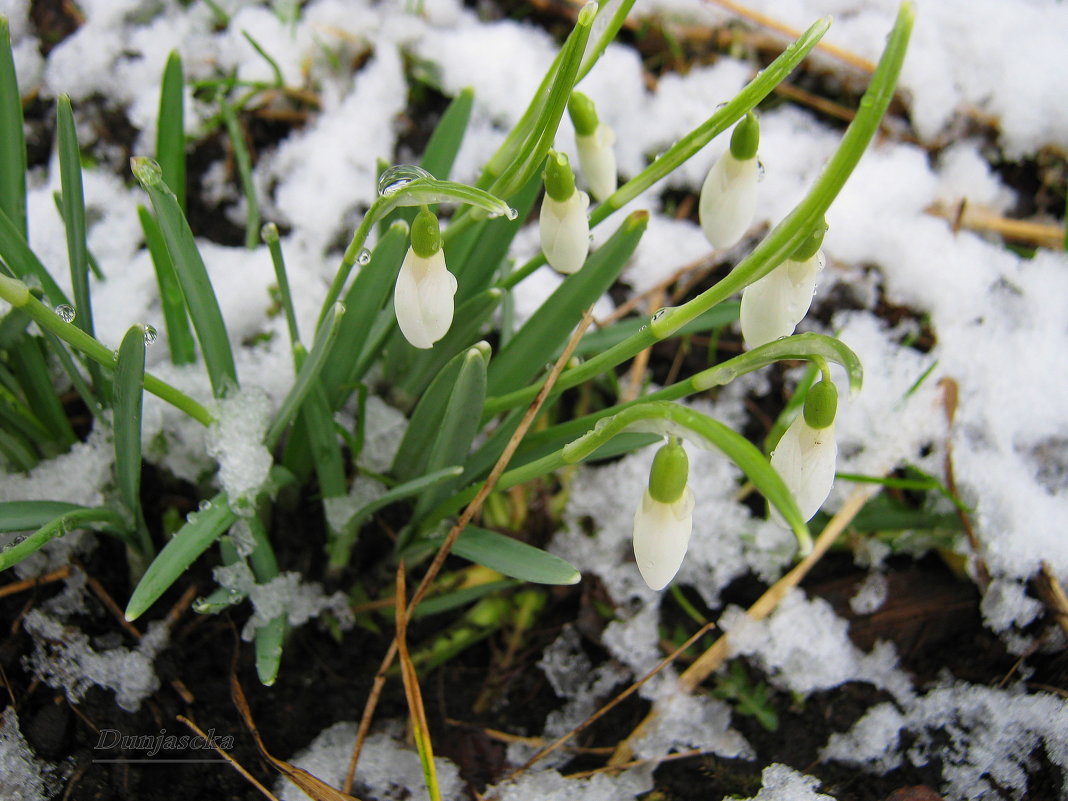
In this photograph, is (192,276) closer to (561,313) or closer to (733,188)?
(561,313)

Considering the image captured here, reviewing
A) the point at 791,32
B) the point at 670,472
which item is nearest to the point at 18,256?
the point at 670,472

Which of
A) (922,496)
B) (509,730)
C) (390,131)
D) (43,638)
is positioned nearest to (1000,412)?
(922,496)

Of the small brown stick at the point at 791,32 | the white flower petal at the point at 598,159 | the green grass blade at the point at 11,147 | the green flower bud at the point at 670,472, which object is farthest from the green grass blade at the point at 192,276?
the small brown stick at the point at 791,32

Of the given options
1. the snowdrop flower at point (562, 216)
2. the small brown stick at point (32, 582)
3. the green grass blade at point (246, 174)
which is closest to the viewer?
the snowdrop flower at point (562, 216)

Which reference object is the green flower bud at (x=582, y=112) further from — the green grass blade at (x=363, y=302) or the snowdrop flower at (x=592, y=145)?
the green grass blade at (x=363, y=302)

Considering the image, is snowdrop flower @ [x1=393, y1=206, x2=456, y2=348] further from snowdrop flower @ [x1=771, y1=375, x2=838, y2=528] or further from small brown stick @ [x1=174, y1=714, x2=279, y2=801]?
small brown stick @ [x1=174, y1=714, x2=279, y2=801]

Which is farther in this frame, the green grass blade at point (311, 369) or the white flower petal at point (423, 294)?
the green grass blade at point (311, 369)

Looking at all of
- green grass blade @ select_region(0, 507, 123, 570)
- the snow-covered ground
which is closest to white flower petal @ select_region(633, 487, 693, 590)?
the snow-covered ground
